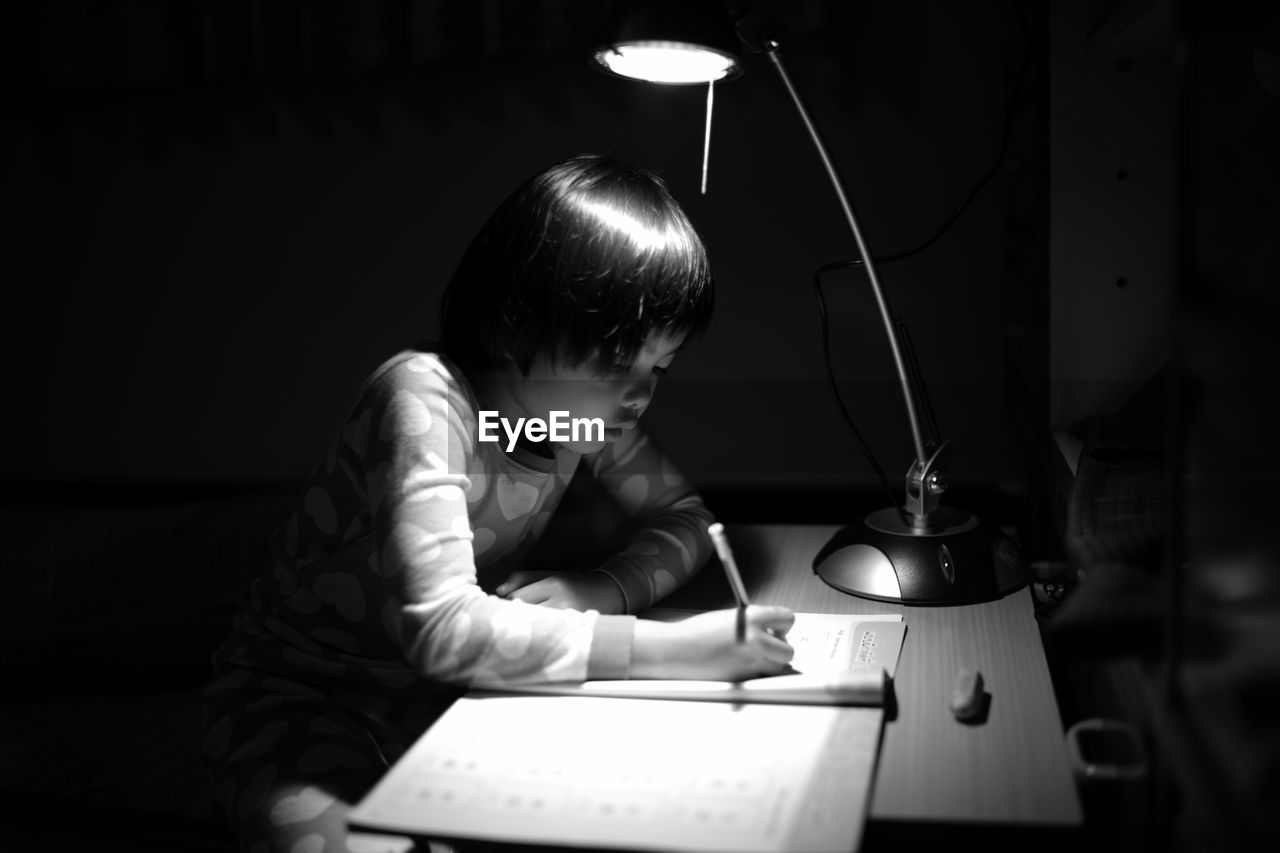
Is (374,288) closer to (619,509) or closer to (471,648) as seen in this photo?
(619,509)

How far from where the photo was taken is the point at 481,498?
1.11 meters

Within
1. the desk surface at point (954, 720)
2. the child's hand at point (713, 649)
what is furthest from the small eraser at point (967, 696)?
the child's hand at point (713, 649)

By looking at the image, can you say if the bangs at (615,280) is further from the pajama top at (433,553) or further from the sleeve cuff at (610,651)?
the sleeve cuff at (610,651)

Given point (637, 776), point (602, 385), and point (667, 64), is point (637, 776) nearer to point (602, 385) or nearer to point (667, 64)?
point (602, 385)

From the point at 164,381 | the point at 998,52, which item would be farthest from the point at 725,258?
the point at 164,381

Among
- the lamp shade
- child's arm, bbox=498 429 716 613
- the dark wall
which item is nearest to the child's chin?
child's arm, bbox=498 429 716 613

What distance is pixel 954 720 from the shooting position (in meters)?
0.81

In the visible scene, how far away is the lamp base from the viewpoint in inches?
42.1

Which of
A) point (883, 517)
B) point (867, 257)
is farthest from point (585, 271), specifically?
point (883, 517)

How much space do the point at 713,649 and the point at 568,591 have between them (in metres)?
0.23

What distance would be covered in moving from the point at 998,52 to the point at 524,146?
0.82 meters

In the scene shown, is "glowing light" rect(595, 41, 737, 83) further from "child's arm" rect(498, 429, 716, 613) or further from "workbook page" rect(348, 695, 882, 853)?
"workbook page" rect(348, 695, 882, 853)

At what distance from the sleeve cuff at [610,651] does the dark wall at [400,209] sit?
1.05 meters

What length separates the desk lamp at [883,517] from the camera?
1004 mm
